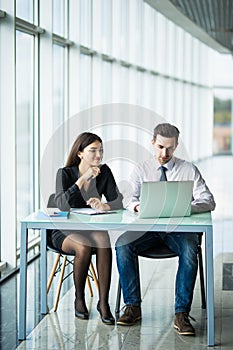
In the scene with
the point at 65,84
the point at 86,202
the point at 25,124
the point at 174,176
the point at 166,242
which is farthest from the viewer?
the point at 65,84

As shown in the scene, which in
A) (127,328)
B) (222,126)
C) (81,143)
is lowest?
(127,328)

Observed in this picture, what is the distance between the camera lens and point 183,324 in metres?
4.61

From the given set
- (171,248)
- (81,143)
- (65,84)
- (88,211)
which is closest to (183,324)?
(171,248)

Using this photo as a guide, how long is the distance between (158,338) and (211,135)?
20.1 m

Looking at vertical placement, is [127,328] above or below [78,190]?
below

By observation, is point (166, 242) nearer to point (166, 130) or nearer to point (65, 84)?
point (166, 130)

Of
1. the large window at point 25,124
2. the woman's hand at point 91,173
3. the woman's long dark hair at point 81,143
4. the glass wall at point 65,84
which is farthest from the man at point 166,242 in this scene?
the large window at point 25,124

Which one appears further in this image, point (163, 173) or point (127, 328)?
point (163, 173)

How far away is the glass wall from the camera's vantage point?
20.3ft

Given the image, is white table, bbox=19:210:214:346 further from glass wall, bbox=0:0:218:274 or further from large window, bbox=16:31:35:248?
large window, bbox=16:31:35:248

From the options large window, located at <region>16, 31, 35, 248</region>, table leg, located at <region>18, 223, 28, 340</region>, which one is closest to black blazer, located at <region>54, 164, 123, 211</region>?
table leg, located at <region>18, 223, 28, 340</region>

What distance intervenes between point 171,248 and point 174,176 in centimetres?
47

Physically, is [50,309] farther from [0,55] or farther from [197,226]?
[0,55]

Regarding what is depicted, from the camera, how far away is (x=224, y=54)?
25156 mm
